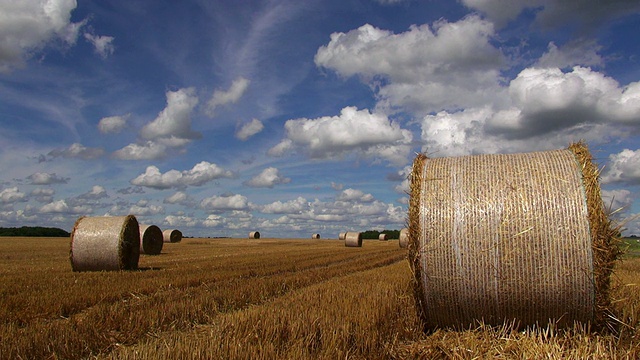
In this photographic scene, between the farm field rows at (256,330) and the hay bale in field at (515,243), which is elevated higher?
the hay bale in field at (515,243)

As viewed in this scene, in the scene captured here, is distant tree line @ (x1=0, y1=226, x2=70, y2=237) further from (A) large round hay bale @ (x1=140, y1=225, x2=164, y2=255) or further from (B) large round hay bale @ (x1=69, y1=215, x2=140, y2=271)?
(B) large round hay bale @ (x1=69, y1=215, x2=140, y2=271)

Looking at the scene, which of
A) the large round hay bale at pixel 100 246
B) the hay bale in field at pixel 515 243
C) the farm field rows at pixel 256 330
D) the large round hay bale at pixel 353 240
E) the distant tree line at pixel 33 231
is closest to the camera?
the farm field rows at pixel 256 330

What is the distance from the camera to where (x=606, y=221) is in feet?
17.1

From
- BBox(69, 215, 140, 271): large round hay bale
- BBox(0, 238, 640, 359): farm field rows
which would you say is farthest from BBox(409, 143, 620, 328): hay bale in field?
BBox(69, 215, 140, 271): large round hay bale

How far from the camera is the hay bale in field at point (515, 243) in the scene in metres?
5.23

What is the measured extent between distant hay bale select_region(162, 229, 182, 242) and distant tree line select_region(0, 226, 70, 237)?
39.4m

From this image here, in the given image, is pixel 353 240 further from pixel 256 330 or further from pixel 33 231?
pixel 33 231

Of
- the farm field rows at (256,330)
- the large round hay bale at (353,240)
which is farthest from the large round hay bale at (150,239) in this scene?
the large round hay bale at (353,240)

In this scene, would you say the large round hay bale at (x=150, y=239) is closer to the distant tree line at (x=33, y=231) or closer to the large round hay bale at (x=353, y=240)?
the large round hay bale at (x=353, y=240)

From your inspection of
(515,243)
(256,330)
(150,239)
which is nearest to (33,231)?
(150,239)

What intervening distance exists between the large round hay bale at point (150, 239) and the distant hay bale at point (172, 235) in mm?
16015

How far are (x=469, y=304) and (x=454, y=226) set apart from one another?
3.16 ft

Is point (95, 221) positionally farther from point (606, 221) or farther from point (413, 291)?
point (606, 221)

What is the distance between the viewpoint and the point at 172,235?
3862cm
